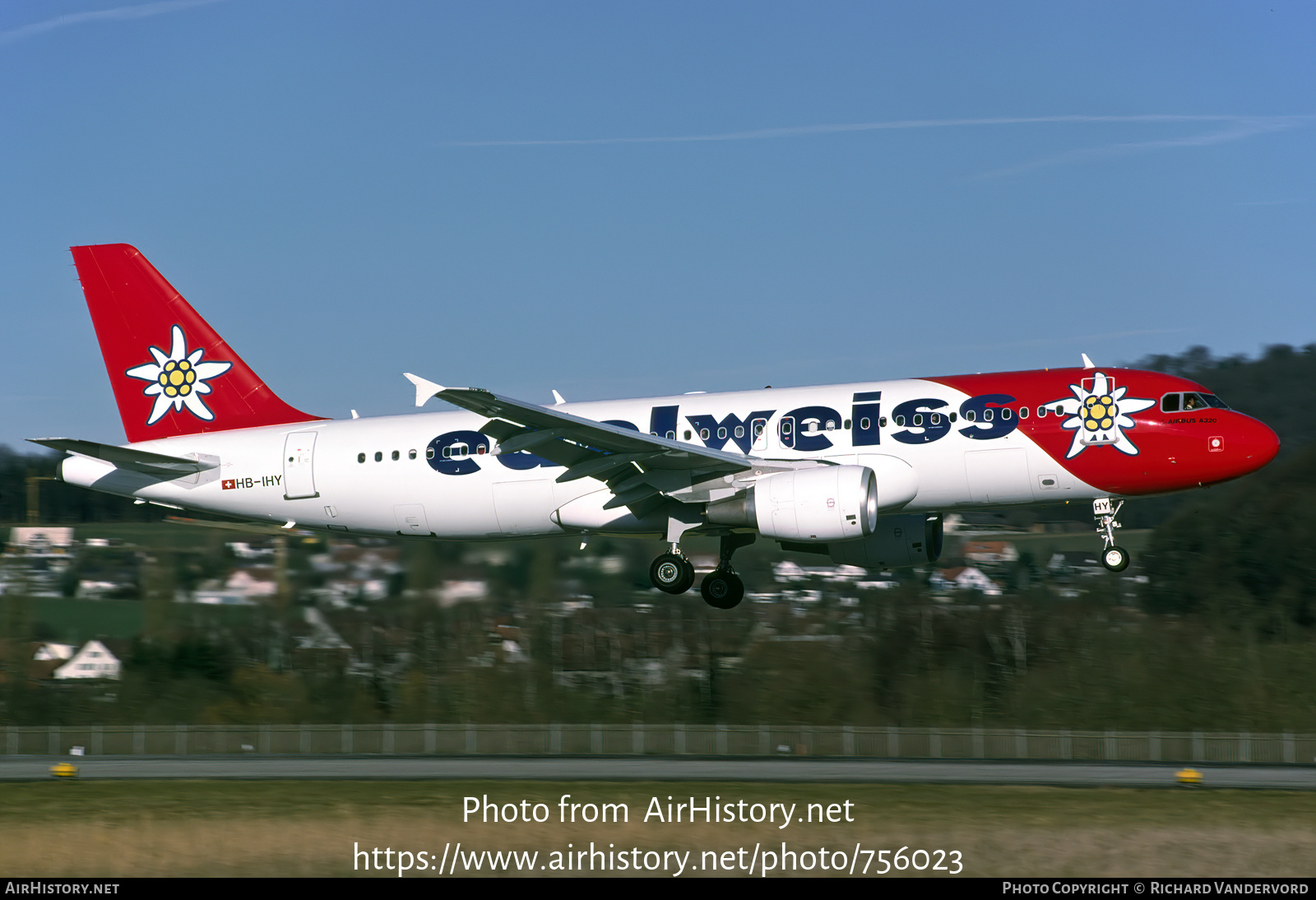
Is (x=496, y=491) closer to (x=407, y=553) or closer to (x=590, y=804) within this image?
(x=590, y=804)

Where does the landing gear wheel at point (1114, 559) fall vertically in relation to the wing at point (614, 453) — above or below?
below

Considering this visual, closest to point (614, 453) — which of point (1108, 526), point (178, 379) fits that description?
point (1108, 526)

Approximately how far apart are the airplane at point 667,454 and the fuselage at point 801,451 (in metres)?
0.04

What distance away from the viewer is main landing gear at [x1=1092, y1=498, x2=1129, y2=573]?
94.8 feet

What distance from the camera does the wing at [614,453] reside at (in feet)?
89.2

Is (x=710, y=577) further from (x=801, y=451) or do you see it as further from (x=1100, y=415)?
(x=1100, y=415)

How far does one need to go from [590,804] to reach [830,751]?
21279mm

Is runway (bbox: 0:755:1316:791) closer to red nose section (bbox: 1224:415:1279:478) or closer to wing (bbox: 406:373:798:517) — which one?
wing (bbox: 406:373:798:517)

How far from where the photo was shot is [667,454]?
28.6 m

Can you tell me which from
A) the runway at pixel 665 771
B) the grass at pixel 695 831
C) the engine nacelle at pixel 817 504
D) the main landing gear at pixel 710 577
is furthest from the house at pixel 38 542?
the engine nacelle at pixel 817 504

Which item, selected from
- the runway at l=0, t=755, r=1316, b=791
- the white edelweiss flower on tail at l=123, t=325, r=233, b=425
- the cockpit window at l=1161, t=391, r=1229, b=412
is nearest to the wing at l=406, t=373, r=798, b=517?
the cockpit window at l=1161, t=391, r=1229, b=412

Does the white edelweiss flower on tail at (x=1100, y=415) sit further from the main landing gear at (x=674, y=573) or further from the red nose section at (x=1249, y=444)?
the main landing gear at (x=674, y=573)

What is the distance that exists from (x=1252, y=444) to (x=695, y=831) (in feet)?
42.0

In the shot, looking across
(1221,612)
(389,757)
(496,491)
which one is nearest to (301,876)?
(496,491)
